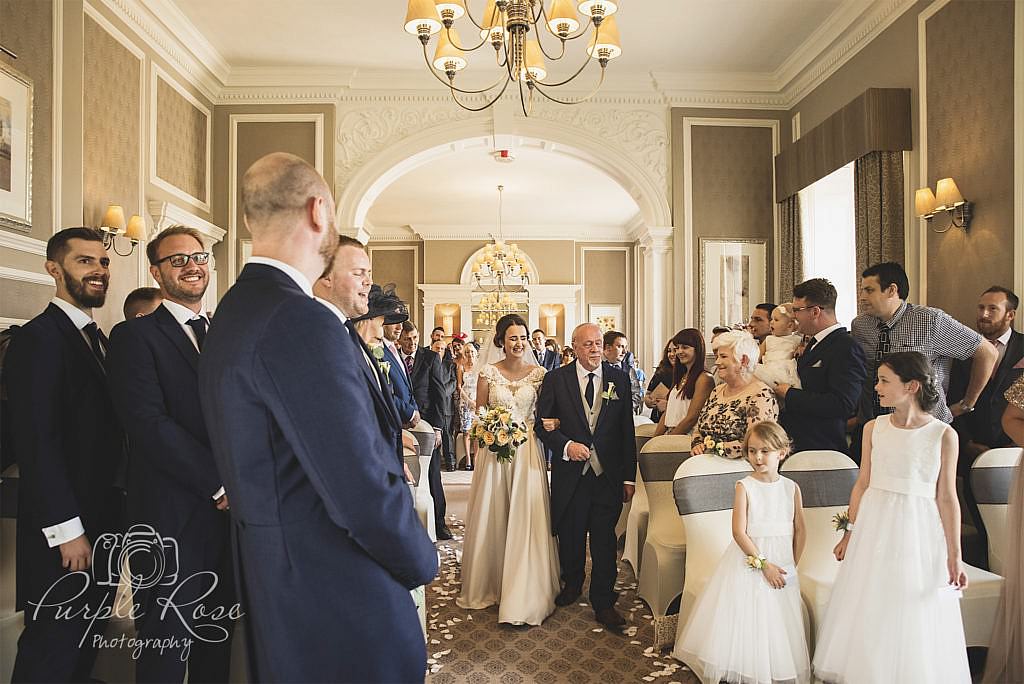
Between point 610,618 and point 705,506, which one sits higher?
point 705,506

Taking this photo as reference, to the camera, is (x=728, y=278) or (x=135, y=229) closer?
(x=135, y=229)

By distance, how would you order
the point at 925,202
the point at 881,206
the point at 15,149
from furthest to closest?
the point at 881,206 < the point at 925,202 < the point at 15,149

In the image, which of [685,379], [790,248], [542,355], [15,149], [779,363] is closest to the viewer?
[779,363]

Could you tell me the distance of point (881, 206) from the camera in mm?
5500

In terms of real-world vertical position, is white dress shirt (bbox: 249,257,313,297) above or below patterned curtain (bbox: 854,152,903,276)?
below

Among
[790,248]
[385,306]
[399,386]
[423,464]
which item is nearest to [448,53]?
[385,306]

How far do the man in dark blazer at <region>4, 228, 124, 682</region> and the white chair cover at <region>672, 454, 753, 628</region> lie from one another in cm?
220

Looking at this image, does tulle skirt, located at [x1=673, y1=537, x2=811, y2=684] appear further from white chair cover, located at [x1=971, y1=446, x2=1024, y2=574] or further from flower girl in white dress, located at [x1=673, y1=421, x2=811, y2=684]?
white chair cover, located at [x1=971, y1=446, x2=1024, y2=574]

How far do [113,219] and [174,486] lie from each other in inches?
143

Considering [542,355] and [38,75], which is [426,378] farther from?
[38,75]

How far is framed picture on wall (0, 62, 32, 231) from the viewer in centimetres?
398

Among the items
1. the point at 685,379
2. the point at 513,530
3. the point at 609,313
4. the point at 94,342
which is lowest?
the point at 513,530

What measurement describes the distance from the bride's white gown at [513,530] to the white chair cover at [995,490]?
2.07 meters

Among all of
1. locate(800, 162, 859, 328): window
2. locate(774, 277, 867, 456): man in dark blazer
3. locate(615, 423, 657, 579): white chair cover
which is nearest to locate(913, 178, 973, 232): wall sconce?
locate(774, 277, 867, 456): man in dark blazer
